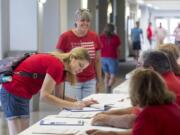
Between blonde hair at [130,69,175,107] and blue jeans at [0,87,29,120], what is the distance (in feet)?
5.25

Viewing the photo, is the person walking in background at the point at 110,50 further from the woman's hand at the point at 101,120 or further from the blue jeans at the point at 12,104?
the woman's hand at the point at 101,120

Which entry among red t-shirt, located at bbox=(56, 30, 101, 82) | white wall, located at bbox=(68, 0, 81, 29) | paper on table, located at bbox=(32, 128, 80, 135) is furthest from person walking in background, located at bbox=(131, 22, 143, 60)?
paper on table, located at bbox=(32, 128, 80, 135)

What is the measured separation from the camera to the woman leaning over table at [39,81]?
3.81m

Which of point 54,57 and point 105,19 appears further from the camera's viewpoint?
point 105,19

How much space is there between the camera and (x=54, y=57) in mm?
Answer: 3867

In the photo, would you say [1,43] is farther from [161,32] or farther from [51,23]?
[161,32]

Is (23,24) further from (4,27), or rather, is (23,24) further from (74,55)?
(74,55)

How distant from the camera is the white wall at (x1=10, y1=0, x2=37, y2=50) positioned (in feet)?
28.9

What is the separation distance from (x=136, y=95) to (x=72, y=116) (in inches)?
52.3

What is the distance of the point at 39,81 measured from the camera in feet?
13.2

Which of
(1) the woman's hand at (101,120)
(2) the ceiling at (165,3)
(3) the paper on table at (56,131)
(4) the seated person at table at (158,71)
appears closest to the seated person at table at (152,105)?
(4) the seated person at table at (158,71)

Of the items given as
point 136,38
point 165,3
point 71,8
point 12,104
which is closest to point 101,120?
point 12,104

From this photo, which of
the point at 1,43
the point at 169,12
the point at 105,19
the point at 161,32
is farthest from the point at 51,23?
the point at 169,12

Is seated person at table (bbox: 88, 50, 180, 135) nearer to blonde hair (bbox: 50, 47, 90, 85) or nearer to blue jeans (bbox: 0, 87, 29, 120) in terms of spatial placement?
blonde hair (bbox: 50, 47, 90, 85)
